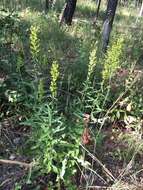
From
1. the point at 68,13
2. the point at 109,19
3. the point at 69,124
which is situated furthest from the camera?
the point at 68,13

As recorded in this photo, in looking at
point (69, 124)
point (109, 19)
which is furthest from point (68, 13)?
point (69, 124)

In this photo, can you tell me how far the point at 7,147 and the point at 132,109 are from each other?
1.62 metres

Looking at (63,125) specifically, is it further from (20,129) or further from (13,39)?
(13,39)

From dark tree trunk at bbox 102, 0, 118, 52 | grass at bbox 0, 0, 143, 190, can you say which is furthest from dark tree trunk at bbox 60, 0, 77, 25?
grass at bbox 0, 0, 143, 190

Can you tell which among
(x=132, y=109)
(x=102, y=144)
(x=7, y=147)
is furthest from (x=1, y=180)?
(x=132, y=109)

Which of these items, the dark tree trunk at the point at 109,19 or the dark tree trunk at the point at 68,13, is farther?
the dark tree trunk at the point at 68,13

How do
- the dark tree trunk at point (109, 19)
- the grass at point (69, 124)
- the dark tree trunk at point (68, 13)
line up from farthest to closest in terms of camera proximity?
1. the dark tree trunk at point (68, 13)
2. the dark tree trunk at point (109, 19)
3. the grass at point (69, 124)

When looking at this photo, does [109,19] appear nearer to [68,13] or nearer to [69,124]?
[69,124]

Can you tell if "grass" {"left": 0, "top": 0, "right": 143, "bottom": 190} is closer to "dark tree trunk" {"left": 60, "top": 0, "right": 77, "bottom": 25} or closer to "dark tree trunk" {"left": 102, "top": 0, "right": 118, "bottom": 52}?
"dark tree trunk" {"left": 102, "top": 0, "right": 118, "bottom": 52}

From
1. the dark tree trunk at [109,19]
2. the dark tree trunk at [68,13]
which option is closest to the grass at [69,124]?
the dark tree trunk at [109,19]

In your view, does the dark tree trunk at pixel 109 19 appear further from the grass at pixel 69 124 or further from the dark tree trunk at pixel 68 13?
the dark tree trunk at pixel 68 13

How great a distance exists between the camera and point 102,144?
4.48 meters

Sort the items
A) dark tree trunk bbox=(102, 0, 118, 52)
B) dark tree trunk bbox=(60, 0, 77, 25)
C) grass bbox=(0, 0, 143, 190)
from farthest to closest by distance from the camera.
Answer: dark tree trunk bbox=(60, 0, 77, 25) < dark tree trunk bbox=(102, 0, 118, 52) < grass bbox=(0, 0, 143, 190)

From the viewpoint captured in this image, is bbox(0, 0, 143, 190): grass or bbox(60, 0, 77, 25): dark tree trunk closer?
bbox(0, 0, 143, 190): grass
